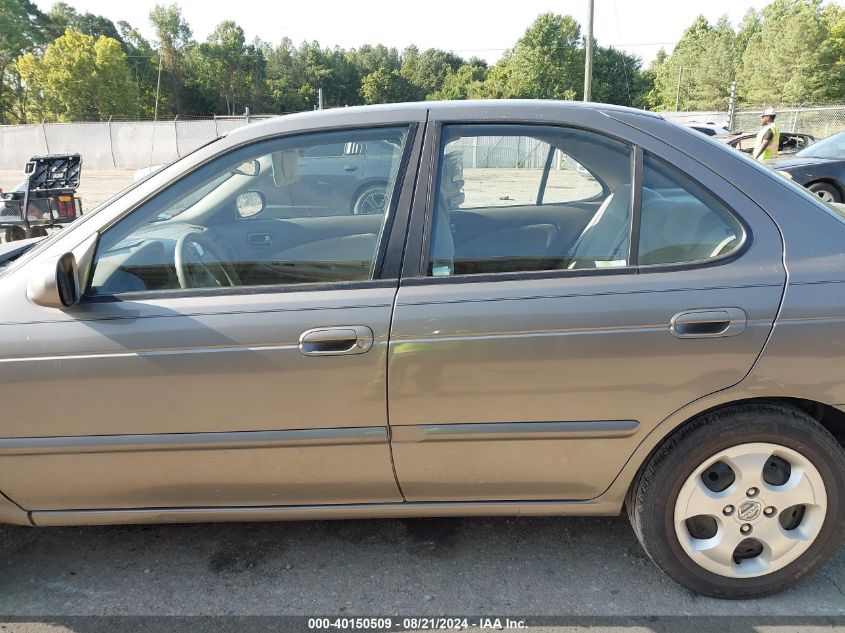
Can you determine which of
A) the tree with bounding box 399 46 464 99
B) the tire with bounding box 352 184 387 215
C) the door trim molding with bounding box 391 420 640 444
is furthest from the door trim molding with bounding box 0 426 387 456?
the tree with bounding box 399 46 464 99

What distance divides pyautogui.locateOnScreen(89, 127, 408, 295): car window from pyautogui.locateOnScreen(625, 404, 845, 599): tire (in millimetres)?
1213

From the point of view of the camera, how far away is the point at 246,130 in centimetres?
221

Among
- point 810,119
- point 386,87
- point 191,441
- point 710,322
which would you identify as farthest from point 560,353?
point 386,87

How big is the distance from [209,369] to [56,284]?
53cm

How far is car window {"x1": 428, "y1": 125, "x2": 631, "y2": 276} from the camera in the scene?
2107 mm

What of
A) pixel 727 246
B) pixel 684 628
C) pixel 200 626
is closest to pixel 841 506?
pixel 684 628

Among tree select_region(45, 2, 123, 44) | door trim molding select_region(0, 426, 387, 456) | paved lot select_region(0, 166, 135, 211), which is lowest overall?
paved lot select_region(0, 166, 135, 211)

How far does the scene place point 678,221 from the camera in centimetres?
209

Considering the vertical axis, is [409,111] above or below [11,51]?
below

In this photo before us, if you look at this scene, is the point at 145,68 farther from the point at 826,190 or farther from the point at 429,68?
the point at 826,190

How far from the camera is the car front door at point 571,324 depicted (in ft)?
6.39

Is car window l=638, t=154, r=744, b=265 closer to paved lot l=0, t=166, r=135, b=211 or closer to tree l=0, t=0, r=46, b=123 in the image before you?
paved lot l=0, t=166, r=135, b=211

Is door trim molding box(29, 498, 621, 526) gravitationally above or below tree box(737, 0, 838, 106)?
below

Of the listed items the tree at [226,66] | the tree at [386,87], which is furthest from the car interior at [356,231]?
the tree at [226,66]
